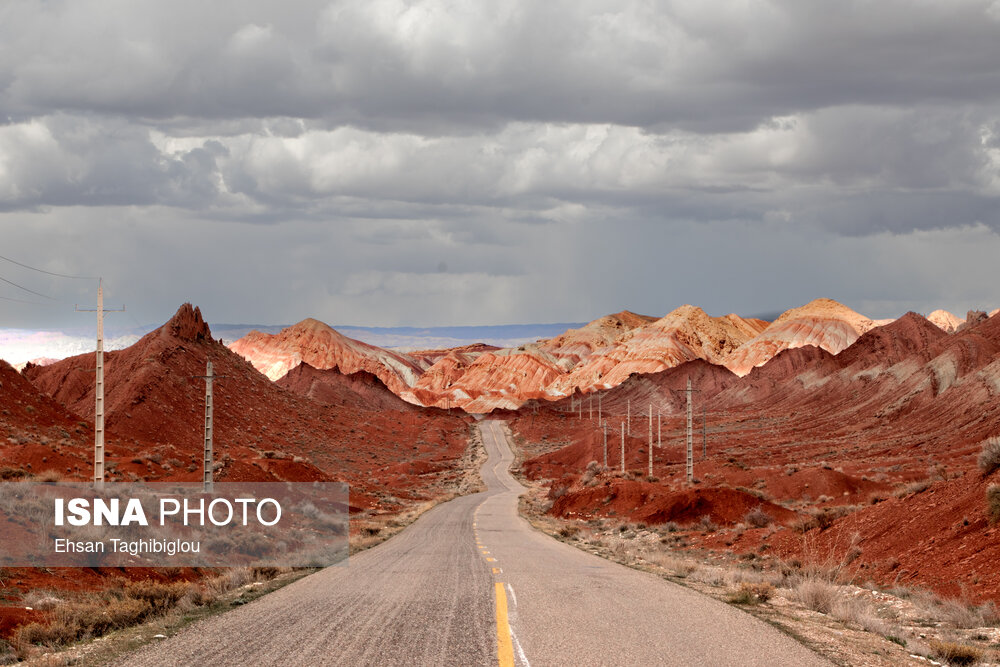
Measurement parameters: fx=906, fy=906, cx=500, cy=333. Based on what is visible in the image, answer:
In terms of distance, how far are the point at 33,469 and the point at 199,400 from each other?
56.5 meters

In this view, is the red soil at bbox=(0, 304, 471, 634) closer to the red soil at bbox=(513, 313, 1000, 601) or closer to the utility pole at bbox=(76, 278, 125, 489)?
the utility pole at bbox=(76, 278, 125, 489)

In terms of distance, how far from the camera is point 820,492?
45.8m

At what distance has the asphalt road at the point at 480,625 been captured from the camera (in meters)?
9.69

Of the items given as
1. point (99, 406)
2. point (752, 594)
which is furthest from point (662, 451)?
point (752, 594)

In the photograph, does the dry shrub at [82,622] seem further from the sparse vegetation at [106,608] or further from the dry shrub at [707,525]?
the dry shrub at [707,525]

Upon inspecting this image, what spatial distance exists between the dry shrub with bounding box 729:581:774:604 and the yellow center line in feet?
14.1

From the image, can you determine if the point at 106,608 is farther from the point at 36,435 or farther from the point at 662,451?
the point at 662,451

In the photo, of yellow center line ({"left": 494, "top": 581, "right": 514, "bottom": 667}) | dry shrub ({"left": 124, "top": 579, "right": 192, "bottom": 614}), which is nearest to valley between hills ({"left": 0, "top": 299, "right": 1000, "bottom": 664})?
dry shrub ({"left": 124, "top": 579, "right": 192, "bottom": 614})

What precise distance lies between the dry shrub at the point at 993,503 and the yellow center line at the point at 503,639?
1209 centimetres

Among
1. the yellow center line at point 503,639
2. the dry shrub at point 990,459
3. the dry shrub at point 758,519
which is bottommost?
the dry shrub at point 758,519

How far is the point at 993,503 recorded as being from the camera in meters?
19.6

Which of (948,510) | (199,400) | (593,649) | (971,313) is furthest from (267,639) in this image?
(971,313)

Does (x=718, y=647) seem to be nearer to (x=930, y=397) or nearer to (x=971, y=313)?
(x=930, y=397)

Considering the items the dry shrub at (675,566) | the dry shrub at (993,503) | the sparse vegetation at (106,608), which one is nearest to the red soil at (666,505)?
the dry shrub at (675,566)
